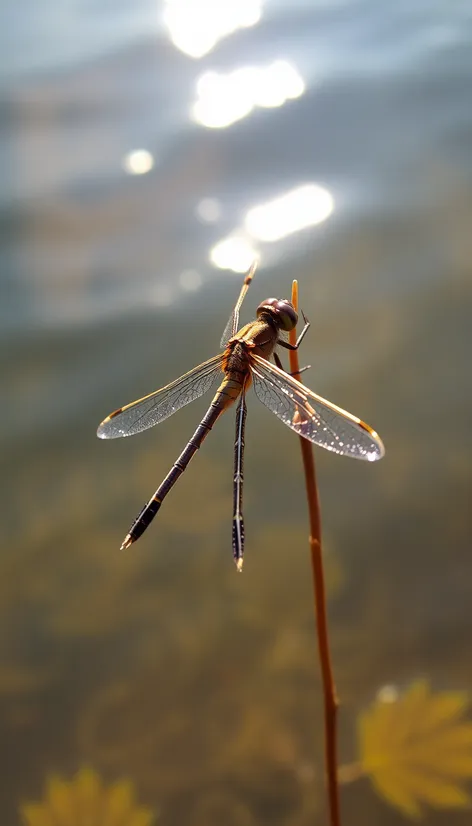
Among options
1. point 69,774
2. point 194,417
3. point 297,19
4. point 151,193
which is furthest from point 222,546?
point 297,19

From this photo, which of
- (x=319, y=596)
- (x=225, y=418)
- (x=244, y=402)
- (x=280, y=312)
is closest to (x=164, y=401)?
(x=244, y=402)

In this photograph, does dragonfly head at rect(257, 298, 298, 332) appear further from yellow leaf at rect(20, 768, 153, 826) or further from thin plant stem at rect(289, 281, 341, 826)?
yellow leaf at rect(20, 768, 153, 826)

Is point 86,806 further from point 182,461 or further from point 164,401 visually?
point 164,401

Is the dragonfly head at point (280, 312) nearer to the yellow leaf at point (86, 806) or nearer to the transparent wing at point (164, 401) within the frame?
the transparent wing at point (164, 401)

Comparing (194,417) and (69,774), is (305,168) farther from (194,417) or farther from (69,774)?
(69,774)

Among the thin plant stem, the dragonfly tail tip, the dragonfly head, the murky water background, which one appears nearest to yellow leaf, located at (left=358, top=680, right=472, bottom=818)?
the murky water background

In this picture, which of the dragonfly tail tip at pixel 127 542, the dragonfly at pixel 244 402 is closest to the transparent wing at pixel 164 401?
the dragonfly at pixel 244 402
